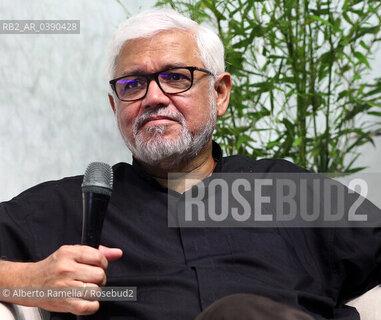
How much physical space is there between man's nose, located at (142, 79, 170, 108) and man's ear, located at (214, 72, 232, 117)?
0.28 m

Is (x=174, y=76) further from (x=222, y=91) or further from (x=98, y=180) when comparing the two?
(x=98, y=180)

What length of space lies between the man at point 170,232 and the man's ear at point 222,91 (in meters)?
0.02

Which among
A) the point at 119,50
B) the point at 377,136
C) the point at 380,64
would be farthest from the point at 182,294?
the point at 380,64

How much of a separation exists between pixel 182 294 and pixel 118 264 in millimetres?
206

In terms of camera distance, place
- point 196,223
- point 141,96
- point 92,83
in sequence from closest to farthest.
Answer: point 196,223, point 141,96, point 92,83

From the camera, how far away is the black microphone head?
1.21 meters

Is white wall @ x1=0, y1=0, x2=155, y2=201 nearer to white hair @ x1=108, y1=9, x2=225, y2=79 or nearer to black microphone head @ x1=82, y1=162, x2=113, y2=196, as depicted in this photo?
white hair @ x1=108, y1=9, x2=225, y2=79

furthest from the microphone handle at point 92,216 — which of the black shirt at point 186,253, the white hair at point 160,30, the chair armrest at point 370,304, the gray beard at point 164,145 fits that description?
the chair armrest at point 370,304

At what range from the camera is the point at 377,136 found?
3.79m

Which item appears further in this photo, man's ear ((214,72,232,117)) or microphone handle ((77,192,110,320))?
man's ear ((214,72,232,117))

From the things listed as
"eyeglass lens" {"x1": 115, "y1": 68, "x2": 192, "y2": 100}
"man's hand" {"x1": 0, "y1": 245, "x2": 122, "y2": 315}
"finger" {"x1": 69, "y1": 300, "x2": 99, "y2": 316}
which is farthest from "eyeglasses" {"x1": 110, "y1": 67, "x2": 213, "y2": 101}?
"finger" {"x1": 69, "y1": 300, "x2": 99, "y2": 316}

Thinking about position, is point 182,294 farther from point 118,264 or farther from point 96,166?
point 96,166

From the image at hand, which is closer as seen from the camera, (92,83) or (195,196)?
(195,196)

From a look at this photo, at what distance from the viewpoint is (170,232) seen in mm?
1591
